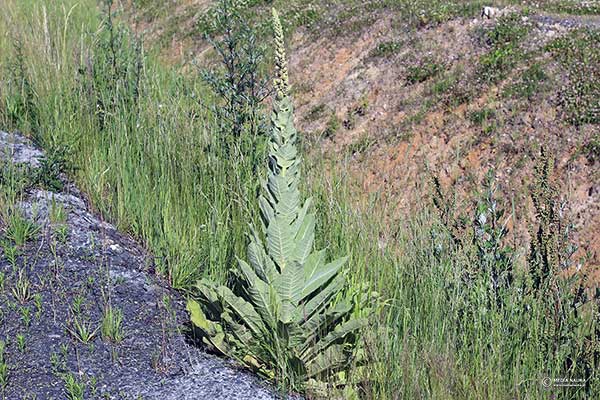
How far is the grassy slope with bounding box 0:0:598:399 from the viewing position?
12.5ft

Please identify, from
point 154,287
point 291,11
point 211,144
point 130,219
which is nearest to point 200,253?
point 154,287

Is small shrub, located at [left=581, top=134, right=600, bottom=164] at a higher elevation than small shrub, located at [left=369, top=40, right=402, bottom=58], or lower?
lower

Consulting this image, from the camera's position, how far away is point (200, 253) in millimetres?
4914

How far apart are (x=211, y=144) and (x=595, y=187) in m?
4.50

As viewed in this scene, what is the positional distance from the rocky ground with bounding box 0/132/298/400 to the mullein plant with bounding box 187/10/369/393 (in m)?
0.15

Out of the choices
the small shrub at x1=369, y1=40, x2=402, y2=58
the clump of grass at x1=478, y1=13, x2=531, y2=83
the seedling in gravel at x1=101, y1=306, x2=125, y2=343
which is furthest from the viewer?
the small shrub at x1=369, y1=40, x2=402, y2=58

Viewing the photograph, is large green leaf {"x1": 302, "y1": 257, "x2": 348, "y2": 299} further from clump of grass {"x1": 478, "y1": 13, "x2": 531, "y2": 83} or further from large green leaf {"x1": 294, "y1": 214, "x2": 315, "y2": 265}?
clump of grass {"x1": 478, "y1": 13, "x2": 531, "y2": 83}

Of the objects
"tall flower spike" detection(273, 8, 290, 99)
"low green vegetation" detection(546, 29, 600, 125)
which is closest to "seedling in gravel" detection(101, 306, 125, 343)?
"tall flower spike" detection(273, 8, 290, 99)

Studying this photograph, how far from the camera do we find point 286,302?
396 centimetres

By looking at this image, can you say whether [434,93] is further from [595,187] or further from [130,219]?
[130,219]

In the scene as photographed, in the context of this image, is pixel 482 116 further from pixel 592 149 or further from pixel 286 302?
pixel 286 302

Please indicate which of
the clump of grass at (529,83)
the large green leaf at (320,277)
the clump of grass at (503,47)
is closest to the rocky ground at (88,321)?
the large green leaf at (320,277)

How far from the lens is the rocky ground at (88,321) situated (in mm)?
3830

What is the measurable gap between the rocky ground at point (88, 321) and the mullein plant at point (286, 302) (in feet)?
0.48
